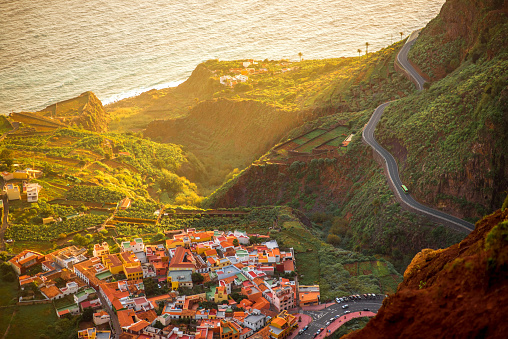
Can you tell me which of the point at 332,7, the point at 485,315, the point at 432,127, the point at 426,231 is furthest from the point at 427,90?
the point at 332,7

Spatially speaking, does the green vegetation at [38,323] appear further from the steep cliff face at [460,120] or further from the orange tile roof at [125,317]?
the steep cliff face at [460,120]

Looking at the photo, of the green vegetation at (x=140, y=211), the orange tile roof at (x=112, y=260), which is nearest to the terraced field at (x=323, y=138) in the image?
the green vegetation at (x=140, y=211)

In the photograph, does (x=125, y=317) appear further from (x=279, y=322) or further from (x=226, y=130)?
(x=226, y=130)

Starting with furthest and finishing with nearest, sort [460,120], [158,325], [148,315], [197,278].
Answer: [460,120]
[197,278]
[148,315]
[158,325]

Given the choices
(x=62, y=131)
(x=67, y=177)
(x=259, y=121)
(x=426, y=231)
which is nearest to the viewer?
(x=426, y=231)

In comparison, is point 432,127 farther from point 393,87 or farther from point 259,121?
point 259,121

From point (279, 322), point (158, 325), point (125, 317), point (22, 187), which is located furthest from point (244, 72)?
point (158, 325)

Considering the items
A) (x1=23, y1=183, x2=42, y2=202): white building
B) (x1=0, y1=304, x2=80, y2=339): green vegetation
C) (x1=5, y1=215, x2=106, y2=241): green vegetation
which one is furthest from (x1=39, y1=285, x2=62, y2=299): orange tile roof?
(x1=23, y1=183, x2=42, y2=202): white building
